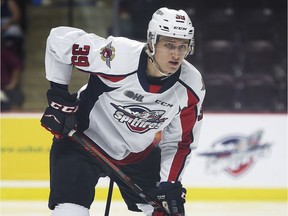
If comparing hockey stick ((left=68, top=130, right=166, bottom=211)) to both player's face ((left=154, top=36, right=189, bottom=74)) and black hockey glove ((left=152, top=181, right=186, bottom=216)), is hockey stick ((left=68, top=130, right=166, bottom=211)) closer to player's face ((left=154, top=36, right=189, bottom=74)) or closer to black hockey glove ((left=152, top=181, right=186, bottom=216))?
black hockey glove ((left=152, top=181, right=186, bottom=216))

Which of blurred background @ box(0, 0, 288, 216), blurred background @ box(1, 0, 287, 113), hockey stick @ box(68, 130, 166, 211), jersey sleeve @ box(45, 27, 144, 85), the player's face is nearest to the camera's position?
the player's face

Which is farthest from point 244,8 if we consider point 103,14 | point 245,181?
point 245,181

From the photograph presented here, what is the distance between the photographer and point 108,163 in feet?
10.8

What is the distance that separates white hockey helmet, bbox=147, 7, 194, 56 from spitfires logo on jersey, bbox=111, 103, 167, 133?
26 centimetres

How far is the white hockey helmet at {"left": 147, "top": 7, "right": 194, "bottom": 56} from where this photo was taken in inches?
120

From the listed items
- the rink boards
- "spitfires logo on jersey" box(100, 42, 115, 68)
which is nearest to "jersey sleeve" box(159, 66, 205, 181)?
"spitfires logo on jersey" box(100, 42, 115, 68)

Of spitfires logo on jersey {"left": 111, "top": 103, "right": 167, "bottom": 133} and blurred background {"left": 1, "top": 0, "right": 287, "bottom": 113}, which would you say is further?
blurred background {"left": 1, "top": 0, "right": 287, "bottom": 113}

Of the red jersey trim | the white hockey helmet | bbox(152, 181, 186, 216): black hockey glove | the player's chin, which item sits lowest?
bbox(152, 181, 186, 216): black hockey glove

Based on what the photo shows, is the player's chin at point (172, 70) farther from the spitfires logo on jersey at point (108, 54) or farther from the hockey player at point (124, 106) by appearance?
Result: the spitfires logo on jersey at point (108, 54)

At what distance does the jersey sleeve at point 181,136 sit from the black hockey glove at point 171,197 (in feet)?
0.16

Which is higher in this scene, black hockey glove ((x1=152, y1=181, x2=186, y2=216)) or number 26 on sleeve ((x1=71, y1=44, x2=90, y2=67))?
number 26 on sleeve ((x1=71, y1=44, x2=90, y2=67))

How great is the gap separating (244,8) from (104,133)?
3.69 m

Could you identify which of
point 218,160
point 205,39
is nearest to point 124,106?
point 218,160

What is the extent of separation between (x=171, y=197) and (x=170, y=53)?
60cm
